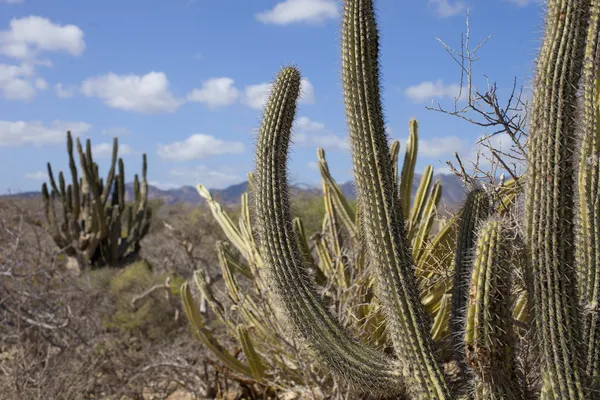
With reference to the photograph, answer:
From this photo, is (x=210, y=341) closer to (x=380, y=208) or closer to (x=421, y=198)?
(x=421, y=198)

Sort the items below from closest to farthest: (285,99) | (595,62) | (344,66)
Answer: (595,62), (344,66), (285,99)

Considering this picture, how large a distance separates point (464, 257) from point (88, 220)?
12894mm

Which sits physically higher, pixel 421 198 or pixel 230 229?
pixel 421 198

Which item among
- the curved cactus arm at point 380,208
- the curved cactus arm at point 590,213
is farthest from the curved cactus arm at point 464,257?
the curved cactus arm at point 590,213

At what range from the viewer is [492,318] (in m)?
2.78

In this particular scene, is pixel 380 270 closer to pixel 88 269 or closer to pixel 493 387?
pixel 493 387

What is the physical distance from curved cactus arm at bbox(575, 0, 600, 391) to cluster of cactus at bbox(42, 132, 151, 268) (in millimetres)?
12504

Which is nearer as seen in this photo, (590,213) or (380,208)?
(590,213)

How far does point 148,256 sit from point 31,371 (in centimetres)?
930

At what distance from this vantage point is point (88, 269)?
45.6ft

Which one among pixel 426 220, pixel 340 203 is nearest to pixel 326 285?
pixel 340 203

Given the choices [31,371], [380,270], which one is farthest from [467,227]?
[31,371]

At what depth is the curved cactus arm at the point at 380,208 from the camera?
10.3ft

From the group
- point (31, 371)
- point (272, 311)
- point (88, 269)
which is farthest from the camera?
point (88, 269)
